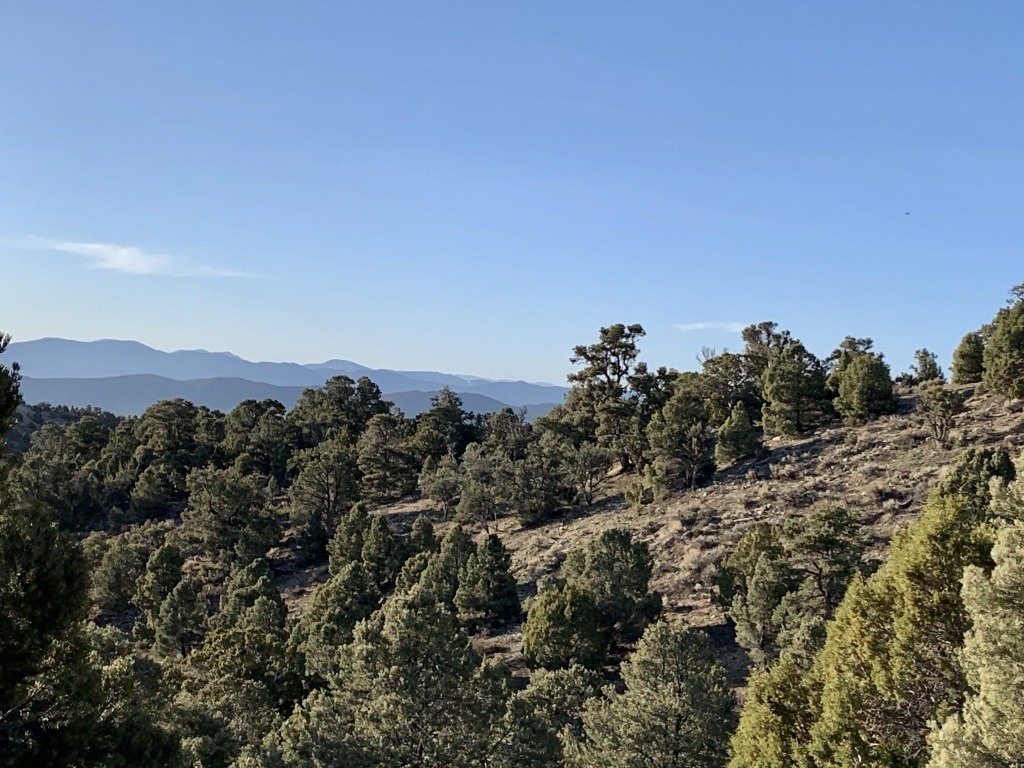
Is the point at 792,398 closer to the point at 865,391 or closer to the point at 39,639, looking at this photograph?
the point at 865,391

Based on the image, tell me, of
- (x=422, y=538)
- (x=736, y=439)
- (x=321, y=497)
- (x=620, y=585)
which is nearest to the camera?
(x=620, y=585)

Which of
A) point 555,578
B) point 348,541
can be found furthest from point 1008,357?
point 348,541

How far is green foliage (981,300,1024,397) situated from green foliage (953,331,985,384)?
8.31 meters

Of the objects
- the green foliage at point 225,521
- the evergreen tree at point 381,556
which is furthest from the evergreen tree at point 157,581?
the evergreen tree at point 381,556

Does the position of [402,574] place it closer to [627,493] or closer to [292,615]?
[292,615]

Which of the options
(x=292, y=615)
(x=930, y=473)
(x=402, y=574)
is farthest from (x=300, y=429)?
(x=930, y=473)

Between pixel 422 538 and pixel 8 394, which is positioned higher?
pixel 8 394

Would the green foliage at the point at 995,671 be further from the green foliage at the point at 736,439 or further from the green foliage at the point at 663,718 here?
the green foliage at the point at 736,439

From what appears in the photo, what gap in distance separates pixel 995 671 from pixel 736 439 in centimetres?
4553

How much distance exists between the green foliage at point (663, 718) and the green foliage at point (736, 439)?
120 ft

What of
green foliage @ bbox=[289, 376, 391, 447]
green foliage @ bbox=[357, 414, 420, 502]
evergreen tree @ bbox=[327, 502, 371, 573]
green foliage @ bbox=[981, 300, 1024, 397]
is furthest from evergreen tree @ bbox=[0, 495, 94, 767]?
green foliage @ bbox=[289, 376, 391, 447]

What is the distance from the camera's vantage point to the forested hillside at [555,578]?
1219 cm

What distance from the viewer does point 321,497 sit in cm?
6475

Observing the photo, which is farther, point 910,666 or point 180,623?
point 180,623
